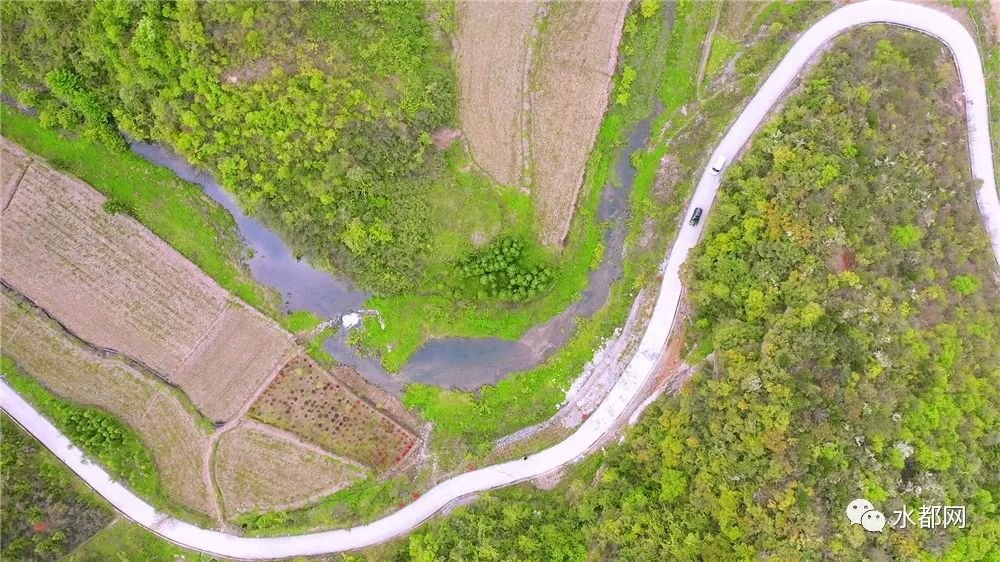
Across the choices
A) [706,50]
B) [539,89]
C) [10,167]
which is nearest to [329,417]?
[539,89]

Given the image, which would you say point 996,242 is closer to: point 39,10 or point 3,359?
point 39,10

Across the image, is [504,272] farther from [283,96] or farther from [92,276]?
[92,276]

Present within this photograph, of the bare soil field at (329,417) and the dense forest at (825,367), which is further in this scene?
the bare soil field at (329,417)

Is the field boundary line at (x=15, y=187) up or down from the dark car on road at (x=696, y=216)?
up

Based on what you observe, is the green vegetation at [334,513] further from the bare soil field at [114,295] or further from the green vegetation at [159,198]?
the green vegetation at [159,198]

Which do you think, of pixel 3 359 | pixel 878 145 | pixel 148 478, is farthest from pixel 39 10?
pixel 878 145

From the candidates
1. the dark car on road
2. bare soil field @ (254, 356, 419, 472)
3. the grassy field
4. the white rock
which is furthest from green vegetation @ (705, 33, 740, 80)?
the grassy field

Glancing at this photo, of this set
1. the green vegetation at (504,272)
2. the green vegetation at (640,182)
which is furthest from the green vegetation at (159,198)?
the green vegetation at (504,272)
